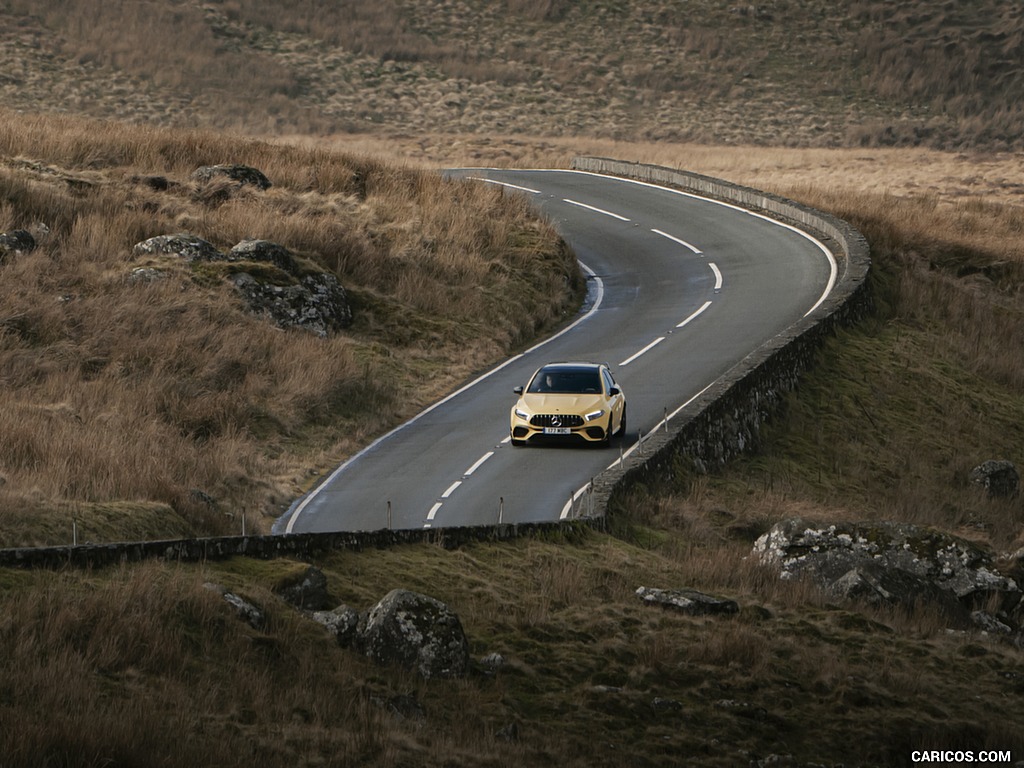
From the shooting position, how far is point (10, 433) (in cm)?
2045

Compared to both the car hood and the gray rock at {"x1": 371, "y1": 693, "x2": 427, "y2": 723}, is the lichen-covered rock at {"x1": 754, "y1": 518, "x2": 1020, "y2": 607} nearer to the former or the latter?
the car hood

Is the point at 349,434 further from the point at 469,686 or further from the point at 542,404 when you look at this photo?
the point at 469,686

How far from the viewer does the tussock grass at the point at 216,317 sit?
21.4 meters

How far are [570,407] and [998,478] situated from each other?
8.71 m

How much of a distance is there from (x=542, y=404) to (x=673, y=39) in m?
83.6

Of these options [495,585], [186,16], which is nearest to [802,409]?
[495,585]

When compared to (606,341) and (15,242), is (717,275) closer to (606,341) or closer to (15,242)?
(606,341)

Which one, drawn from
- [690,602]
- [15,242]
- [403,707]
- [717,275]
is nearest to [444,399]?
[15,242]

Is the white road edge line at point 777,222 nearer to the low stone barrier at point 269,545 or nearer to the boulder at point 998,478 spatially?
the boulder at point 998,478

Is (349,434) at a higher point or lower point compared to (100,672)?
lower

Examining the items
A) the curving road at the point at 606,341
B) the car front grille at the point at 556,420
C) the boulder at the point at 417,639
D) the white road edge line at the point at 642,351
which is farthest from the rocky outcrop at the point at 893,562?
the white road edge line at the point at 642,351

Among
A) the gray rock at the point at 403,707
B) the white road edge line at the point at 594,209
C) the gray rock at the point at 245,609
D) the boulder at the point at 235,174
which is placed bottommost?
the white road edge line at the point at 594,209

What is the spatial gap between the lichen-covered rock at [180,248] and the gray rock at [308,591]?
17882 millimetres

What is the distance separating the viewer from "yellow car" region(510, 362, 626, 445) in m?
25.7
